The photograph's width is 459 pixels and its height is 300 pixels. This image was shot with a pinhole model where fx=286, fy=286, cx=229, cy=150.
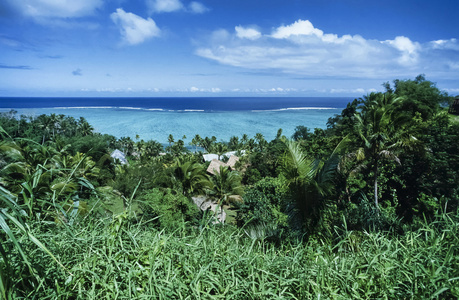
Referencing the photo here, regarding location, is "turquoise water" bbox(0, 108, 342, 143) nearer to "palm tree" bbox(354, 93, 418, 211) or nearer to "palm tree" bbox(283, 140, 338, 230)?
"palm tree" bbox(354, 93, 418, 211)

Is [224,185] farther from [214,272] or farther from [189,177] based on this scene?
[214,272]

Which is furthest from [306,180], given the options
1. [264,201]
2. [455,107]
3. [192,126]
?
[192,126]

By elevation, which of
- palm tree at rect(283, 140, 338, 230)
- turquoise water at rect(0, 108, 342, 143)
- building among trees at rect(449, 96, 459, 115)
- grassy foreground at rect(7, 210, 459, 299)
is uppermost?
building among trees at rect(449, 96, 459, 115)

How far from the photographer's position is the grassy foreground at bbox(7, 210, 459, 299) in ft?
6.04

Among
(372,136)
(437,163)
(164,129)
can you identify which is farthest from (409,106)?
(164,129)

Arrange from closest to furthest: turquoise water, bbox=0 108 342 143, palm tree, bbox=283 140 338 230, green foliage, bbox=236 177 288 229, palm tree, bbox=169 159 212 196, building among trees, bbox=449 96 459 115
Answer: palm tree, bbox=283 140 338 230
green foliage, bbox=236 177 288 229
palm tree, bbox=169 159 212 196
building among trees, bbox=449 96 459 115
turquoise water, bbox=0 108 342 143

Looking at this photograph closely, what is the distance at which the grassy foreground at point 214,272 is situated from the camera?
1842mm

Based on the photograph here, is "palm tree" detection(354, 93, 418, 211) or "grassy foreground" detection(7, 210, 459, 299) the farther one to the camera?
"palm tree" detection(354, 93, 418, 211)

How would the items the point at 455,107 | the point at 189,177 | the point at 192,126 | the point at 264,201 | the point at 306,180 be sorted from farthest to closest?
the point at 192,126 → the point at 455,107 → the point at 189,177 → the point at 264,201 → the point at 306,180

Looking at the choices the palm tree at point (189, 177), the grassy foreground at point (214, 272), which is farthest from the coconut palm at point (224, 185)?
the grassy foreground at point (214, 272)

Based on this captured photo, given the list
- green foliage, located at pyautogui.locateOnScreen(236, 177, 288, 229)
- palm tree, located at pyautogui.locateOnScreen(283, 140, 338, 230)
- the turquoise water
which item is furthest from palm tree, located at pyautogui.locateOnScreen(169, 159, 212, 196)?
the turquoise water

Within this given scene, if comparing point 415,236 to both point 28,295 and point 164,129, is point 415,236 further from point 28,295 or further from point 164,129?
point 164,129

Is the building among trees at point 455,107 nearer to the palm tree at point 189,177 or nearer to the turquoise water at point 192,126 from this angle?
the palm tree at point 189,177

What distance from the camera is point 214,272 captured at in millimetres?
2074
